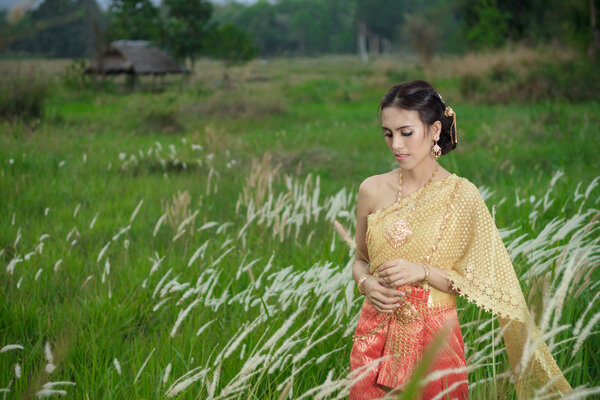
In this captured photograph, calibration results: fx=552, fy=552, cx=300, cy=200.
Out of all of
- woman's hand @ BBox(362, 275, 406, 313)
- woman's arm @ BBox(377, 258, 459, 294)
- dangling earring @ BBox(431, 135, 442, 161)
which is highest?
dangling earring @ BBox(431, 135, 442, 161)

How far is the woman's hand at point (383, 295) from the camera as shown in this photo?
5.25ft

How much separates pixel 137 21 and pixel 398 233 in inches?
1298

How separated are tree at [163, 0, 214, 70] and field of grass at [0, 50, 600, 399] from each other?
62.2 ft

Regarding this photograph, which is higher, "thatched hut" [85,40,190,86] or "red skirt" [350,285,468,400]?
"thatched hut" [85,40,190,86]

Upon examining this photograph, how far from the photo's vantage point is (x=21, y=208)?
15.1 ft

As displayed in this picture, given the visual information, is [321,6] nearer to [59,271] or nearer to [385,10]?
[385,10]

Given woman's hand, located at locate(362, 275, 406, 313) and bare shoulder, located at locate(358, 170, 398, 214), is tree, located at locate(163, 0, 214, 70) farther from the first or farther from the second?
woman's hand, located at locate(362, 275, 406, 313)

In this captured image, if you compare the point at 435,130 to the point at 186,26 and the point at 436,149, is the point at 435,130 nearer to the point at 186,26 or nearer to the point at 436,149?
the point at 436,149

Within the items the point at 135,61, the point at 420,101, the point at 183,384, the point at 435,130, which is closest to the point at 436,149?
the point at 435,130

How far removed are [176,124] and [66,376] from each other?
958 centimetres

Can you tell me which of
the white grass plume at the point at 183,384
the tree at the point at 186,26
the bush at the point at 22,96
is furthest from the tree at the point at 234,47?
the white grass plume at the point at 183,384

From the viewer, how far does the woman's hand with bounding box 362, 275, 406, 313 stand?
160cm

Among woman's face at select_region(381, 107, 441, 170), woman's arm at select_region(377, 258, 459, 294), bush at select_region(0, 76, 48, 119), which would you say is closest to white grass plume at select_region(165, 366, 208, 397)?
woman's arm at select_region(377, 258, 459, 294)

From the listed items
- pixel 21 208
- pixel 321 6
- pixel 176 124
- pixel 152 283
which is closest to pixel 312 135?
pixel 176 124
